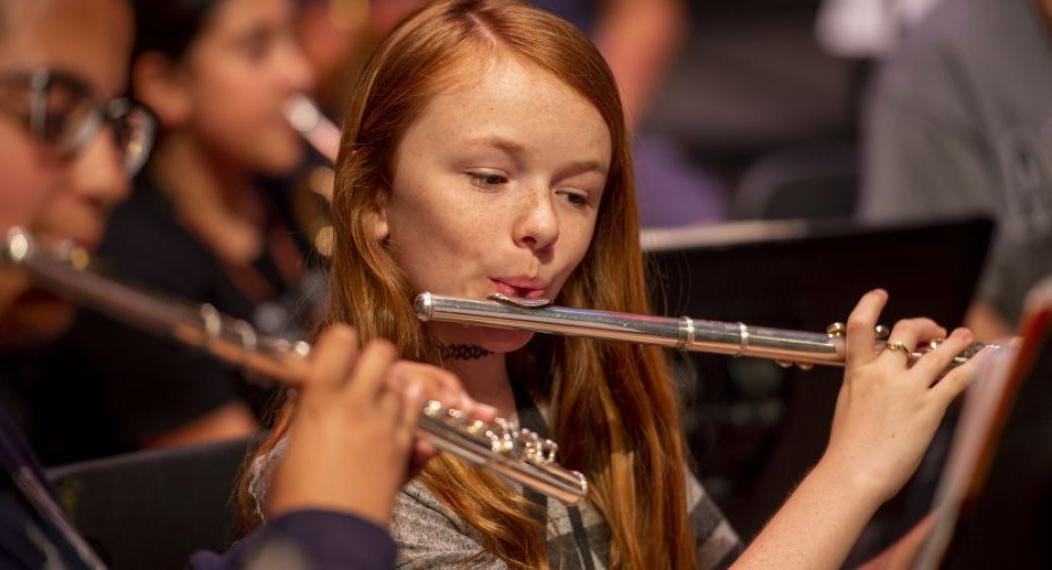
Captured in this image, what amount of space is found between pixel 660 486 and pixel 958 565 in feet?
1.40

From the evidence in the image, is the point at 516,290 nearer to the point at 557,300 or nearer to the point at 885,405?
the point at 557,300

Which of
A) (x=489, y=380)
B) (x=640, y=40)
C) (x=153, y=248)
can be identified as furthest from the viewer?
(x=640, y=40)

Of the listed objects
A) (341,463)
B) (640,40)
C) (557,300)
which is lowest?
(341,463)

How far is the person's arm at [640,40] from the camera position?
3000 millimetres

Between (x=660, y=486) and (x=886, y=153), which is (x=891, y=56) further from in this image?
(x=660, y=486)

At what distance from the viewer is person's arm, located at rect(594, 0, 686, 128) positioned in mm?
3000

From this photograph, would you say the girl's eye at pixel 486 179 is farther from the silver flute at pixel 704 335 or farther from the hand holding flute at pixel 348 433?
the hand holding flute at pixel 348 433

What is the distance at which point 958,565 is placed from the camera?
82cm

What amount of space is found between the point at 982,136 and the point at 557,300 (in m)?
1.13

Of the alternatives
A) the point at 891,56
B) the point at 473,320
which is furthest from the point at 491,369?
the point at 891,56

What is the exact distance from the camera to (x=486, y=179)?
110 cm

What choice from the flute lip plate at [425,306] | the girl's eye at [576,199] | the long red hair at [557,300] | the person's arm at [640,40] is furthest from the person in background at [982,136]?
the flute lip plate at [425,306]

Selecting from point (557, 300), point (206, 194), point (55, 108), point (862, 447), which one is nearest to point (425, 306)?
point (557, 300)

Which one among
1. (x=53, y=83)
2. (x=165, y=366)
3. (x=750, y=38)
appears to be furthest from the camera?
(x=750, y=38)
